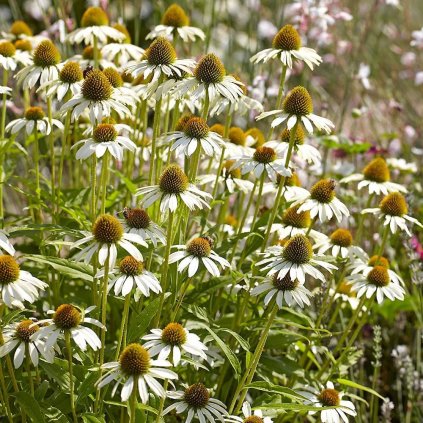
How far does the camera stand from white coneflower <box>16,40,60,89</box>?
2.58 meters

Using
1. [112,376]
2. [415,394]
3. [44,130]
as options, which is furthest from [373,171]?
[112,376]

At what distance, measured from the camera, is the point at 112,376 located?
1.77m

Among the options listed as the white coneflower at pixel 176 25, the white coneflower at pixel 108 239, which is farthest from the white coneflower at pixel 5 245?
the white coneflower at pixel 176 25

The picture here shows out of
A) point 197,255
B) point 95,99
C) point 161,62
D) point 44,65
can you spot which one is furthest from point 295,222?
point 44,65

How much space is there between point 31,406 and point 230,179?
1175 millimetres

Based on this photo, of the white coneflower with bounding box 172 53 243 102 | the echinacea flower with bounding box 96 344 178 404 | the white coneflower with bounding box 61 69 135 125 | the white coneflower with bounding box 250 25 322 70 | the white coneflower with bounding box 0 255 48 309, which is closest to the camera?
the echinacea flower with bounding box 96 344 178 404

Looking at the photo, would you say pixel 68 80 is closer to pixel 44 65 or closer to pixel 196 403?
pixel 44 65

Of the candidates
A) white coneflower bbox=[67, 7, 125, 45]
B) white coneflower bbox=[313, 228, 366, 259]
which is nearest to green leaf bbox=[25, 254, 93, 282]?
white coneflower bbox=[313, 228, 366, 259]

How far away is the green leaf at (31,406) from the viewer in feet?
6.41

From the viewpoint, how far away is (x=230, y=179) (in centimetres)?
278

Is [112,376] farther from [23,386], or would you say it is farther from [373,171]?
[373,171]

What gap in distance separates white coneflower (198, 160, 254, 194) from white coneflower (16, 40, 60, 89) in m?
0.65

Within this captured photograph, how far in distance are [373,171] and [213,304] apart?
2.68 ft

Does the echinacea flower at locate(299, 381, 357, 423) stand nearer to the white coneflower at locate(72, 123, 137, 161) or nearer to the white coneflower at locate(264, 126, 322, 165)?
the white coneflower at locate(264, 126, 322, 165)
